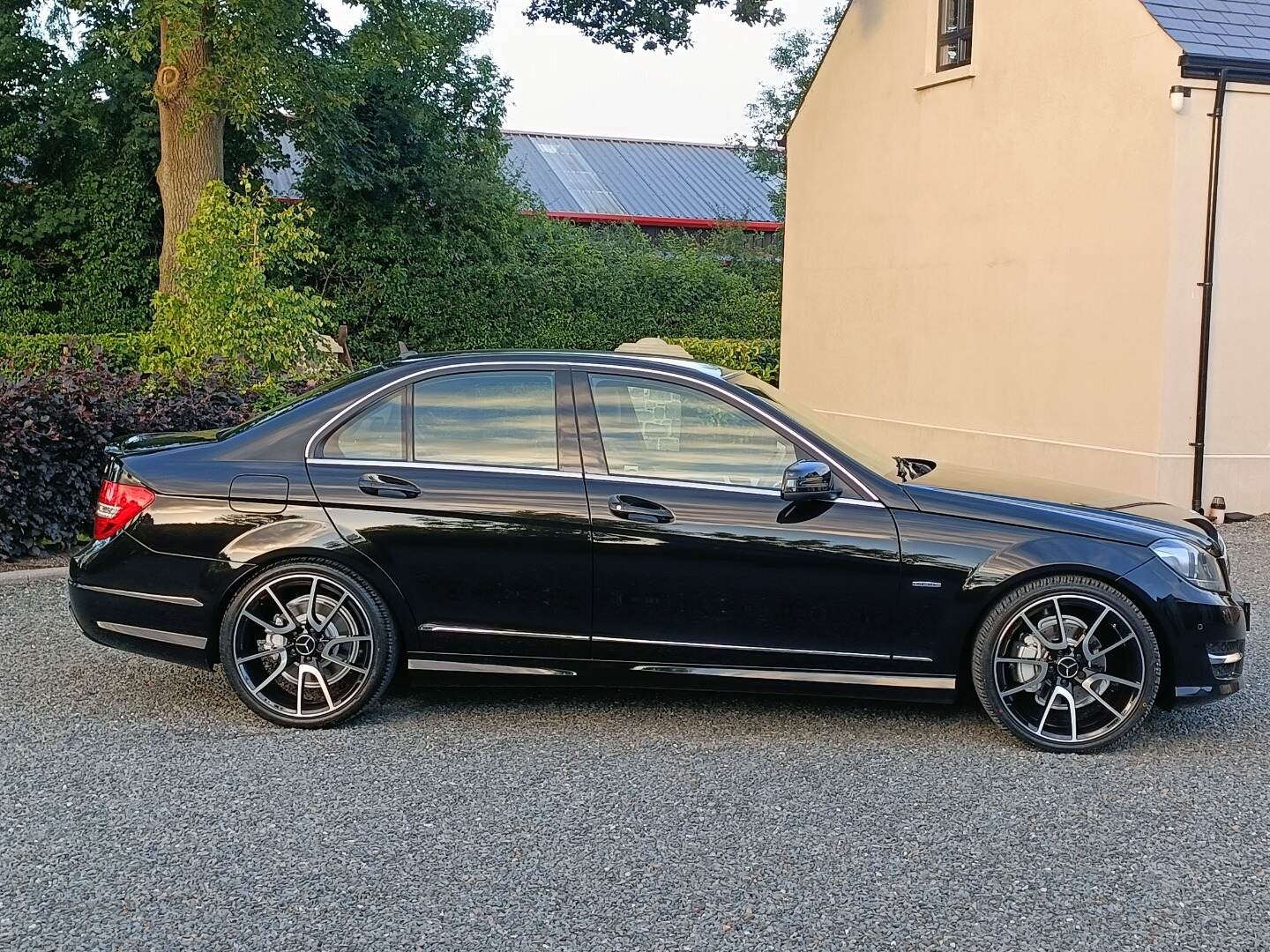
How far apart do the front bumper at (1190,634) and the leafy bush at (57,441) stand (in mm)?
6584

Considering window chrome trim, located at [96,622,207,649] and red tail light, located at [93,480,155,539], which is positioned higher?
red tail light, located at [93,480,155,539]

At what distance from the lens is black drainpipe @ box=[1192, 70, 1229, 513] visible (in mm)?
11930

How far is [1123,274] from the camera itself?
12625 millimetres

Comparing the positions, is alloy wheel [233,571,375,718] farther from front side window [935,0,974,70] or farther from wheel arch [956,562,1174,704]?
front side window [935,0,974,70]

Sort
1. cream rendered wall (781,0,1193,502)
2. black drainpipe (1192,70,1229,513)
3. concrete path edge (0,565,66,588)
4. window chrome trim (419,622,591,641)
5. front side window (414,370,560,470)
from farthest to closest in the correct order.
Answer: cream rendered wall (781,0,1193,502) → black drainpipe (1192,70,1229,513) → concrete path edge (0,565,66,588) → front side window (414,370,560,470) → window chrome trim (419,622,591,641)

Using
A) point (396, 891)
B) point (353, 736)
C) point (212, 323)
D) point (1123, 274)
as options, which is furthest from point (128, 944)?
point (1123, 274)

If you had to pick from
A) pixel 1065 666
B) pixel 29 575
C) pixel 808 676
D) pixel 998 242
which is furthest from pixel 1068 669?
pixel 998 242

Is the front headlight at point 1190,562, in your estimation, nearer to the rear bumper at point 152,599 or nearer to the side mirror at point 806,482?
the side mirror at point 806,482

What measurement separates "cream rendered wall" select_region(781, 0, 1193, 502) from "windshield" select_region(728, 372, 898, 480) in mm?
7062

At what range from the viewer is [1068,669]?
539 cm

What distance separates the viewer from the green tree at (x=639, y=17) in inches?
807

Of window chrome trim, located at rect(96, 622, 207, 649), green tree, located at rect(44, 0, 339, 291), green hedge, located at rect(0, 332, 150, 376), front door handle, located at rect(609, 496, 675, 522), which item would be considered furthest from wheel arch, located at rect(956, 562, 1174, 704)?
green tree, located at rect(44, 0, 339, 291)

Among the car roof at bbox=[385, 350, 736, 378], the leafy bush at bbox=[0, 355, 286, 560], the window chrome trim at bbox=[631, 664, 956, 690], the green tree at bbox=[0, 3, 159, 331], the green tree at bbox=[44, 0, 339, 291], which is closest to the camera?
the window chrome trim at bbox=[631, 664, 956, 690]

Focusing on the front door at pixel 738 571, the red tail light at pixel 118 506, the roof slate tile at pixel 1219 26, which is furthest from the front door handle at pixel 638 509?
the roof slate tile at pixel 1219 26
